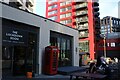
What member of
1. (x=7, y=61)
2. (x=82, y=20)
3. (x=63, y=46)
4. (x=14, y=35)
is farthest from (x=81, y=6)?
(x=7, y=61)

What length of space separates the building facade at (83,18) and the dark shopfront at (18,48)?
1934 inches

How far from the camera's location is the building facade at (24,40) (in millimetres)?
14773

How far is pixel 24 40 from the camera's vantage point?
655 inches

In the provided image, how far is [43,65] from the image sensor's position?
61.9 ft

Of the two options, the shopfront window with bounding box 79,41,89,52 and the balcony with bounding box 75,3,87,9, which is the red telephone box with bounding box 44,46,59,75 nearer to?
the shopfront window with bounding box 79,41,89,52

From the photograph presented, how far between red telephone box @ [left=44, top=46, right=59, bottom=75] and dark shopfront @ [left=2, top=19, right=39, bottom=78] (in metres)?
0.98

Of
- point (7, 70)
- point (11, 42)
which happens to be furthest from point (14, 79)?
point (11, 42)

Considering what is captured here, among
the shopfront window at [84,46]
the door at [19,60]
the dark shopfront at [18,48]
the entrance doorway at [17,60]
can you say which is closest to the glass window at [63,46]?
the dark shopfront at [18,48]

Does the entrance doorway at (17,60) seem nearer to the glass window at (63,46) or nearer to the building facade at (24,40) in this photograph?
the building facade at (24,40)

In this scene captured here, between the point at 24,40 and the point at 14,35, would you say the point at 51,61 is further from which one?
the point at 14,35

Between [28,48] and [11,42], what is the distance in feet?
8.10

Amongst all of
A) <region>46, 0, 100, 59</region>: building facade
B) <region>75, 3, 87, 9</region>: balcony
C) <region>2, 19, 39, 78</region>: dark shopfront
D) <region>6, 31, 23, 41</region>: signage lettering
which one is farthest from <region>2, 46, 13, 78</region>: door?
<region>75, 3, 87, 9</region>: balcony

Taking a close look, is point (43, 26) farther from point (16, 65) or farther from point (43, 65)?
point (16, 65)

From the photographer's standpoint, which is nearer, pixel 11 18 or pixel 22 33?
pixel 11 18
